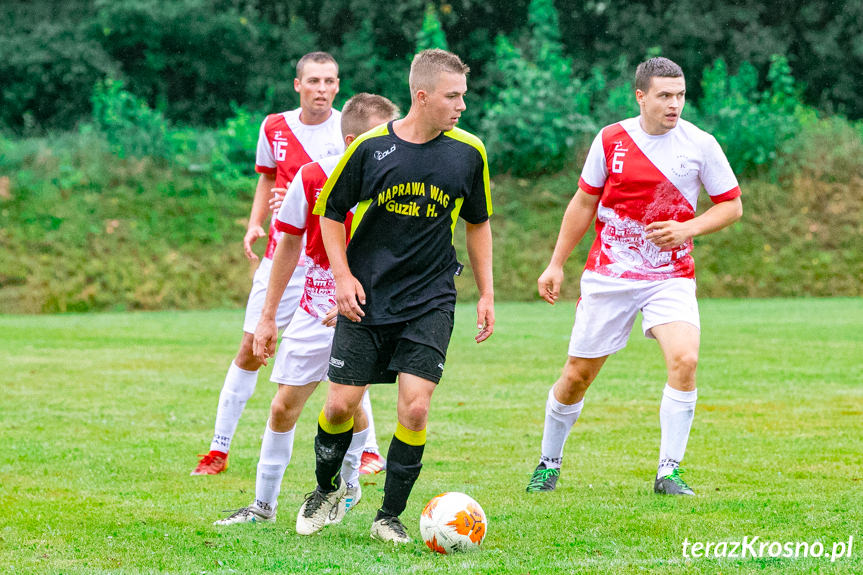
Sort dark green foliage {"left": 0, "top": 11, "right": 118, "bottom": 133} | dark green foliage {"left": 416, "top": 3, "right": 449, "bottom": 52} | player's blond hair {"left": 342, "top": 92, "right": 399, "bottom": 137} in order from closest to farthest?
player's blond hair {"left": 342, "top": 92, "right": 399, "bottom": 137}, dark green foliage {"left": 416, "top": 3, "right": 449, "bottom": 52}, dark green foliage {"left": 0, "top": 11, "right": 118, "bottom": 133}

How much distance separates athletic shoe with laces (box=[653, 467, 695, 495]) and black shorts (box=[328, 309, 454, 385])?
5.88ft

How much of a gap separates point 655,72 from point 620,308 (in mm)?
1333

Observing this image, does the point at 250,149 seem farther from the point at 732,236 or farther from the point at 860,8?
the point at 860,8

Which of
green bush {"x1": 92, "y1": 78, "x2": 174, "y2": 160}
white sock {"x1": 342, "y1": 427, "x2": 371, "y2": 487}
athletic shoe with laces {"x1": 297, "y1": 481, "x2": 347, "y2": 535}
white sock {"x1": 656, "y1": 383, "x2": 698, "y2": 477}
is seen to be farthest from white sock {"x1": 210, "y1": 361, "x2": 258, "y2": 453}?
green bush {"x1": 92, "y1": 78, "x2": 174, "y2": 160}

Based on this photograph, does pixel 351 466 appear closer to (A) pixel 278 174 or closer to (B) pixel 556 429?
(B) pixel 556 429

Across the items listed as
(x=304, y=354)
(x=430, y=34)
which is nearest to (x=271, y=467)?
(x=304, y=354)

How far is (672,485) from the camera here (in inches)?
239

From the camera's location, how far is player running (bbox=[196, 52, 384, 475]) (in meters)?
7.08

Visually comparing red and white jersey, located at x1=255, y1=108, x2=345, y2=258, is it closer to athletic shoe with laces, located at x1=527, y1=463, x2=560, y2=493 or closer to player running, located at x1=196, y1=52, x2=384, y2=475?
player running, located at x1=196, y1=52, x2=384, y2=475

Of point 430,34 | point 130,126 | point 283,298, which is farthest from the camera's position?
point 430,34

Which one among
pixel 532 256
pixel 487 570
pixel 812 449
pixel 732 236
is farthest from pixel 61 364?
pixel 732 236

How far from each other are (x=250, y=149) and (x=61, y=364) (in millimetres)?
14778

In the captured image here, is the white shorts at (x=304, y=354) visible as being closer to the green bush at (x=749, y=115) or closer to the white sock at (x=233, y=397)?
the white sock at (x=233, y=397)

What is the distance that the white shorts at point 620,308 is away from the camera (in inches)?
249
